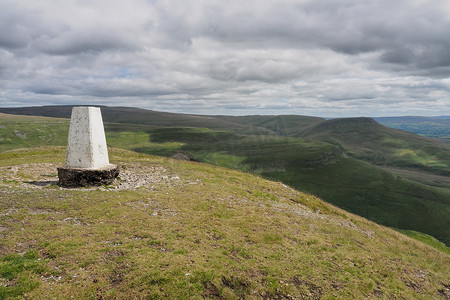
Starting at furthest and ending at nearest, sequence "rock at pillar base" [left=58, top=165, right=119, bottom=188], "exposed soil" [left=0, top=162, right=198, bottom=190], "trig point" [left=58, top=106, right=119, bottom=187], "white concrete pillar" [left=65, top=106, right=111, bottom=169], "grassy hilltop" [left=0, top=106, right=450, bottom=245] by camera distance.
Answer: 1. "grassy hilltop" [left=0, top=106, right=450, bottom=245]
2. "exposed soil" [left=0, top=162, right=198, bottom=190]
3. "white concrete pillar" [left=65, top=106, right=111, bottom=169]
4. "trig point" [left=58, top=106, right=119, bottom=187]
5. "rock at pillar base" [left=58, top=165, right=119, bottom=188]

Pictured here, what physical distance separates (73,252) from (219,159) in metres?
135

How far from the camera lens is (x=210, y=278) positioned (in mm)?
10078

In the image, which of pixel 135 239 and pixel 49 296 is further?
pixel 135 239

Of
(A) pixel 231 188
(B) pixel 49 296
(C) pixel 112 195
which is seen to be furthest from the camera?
(A) pixel 231 188

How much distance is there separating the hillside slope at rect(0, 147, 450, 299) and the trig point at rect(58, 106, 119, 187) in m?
1.35

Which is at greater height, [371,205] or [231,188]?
[231,188]

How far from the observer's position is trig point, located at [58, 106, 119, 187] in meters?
20.9

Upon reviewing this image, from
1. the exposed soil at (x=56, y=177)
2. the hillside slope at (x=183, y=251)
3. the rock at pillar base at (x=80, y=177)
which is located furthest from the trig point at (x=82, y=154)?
the hillside slope at (x=183, y=251)

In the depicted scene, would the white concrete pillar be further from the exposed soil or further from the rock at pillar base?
the exposed soil

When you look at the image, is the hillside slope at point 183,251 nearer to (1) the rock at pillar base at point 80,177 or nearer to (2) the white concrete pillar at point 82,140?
(1) the rock at pillar base at point 80,177

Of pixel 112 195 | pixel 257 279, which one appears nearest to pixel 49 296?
pixel 257 279

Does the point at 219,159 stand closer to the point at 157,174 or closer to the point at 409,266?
the point at 157,174

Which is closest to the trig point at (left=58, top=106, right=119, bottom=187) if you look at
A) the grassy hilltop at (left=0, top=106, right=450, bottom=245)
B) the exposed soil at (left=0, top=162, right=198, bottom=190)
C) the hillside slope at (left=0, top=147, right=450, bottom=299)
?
the exposed soil at (left=0, top=162, right=198, bottom=190)

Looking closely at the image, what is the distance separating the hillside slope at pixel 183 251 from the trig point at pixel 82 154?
1348 mm
